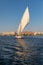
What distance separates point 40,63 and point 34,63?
0.51 meters

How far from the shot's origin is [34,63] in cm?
1572

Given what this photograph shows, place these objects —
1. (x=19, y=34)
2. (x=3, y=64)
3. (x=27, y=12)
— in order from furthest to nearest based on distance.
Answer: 1. (x=19, y=34)
2. (x=27, y=12)
3. (x=3, y=64)

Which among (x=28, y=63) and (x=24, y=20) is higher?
(x=24, y=20)

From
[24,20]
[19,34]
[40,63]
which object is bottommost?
[40,63]

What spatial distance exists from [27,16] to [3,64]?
62680 mm

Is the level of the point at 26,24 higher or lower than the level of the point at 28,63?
higher

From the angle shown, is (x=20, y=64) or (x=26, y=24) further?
(x=26, y=24)

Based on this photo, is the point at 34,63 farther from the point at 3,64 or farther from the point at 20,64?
the point at 3,64

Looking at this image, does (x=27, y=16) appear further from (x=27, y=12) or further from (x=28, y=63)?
(x=28, y=63)

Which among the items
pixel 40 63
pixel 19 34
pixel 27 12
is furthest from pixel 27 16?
pixel 40 63

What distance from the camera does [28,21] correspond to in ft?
251

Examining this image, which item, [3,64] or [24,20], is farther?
[24,20]

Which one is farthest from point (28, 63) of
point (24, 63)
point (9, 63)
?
point (9, 63)

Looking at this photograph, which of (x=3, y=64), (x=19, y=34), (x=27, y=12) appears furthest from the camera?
(x=19, y=34)
